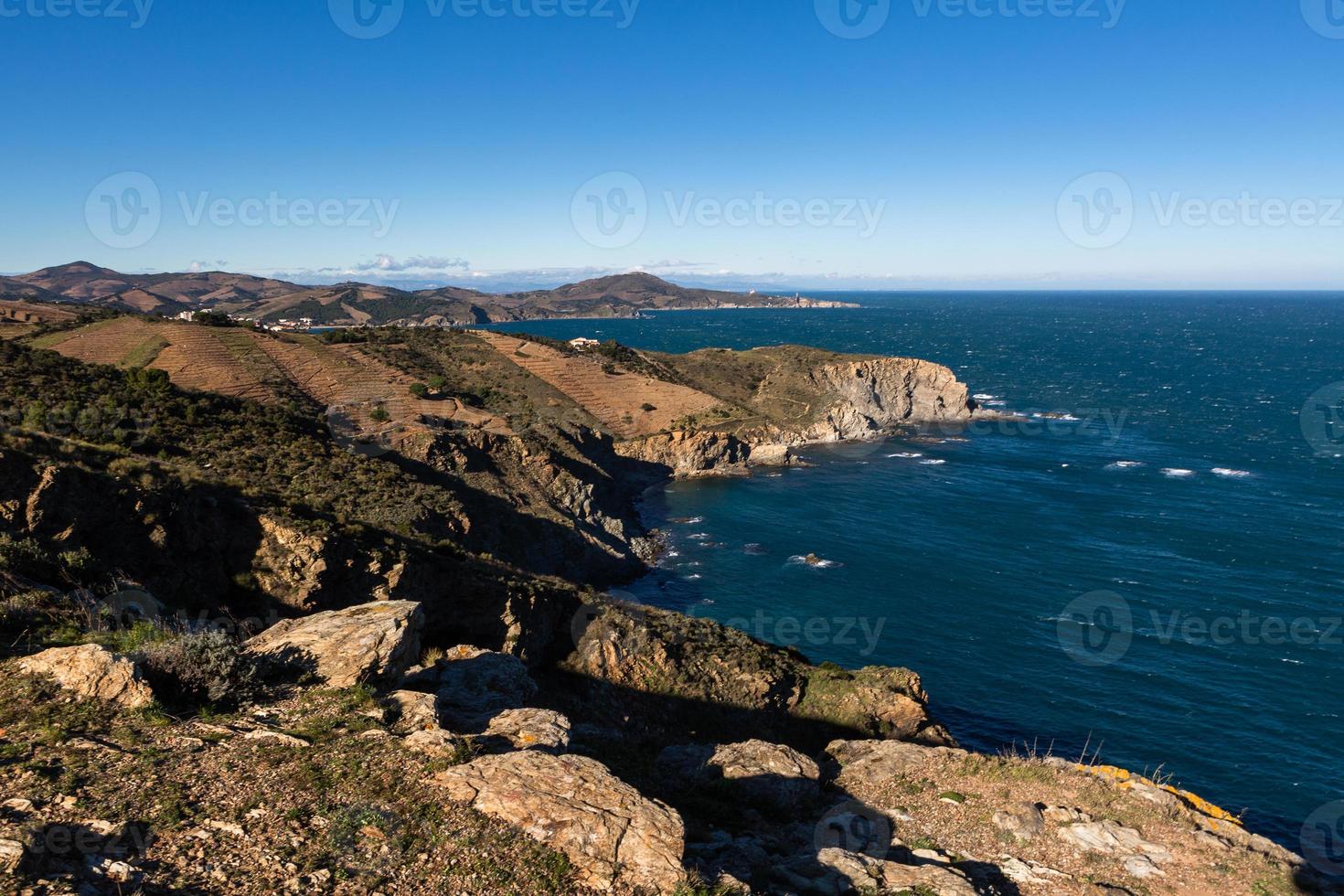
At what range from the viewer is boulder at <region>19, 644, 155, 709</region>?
1016 centimetres

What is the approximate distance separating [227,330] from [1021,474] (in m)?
87.1

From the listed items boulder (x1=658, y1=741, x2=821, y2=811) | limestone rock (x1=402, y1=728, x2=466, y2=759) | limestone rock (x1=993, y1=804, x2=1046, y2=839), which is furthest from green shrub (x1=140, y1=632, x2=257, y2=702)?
limestone rock (x1=993, y1=804, x2=1046, y2=839)

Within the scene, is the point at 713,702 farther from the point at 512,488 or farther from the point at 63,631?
the point at 512,488

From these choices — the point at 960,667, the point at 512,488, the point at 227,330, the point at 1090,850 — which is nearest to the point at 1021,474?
the point at 960,667

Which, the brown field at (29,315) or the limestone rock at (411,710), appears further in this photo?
the brown field at (29,315)

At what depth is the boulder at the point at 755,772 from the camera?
52.3ft

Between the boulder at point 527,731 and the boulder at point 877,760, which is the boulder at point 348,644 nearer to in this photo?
the boulder at point 527,731

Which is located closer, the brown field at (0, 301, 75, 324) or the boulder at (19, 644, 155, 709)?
the boulder at (19, 644, 155, 709)

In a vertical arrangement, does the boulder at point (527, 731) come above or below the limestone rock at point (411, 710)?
below

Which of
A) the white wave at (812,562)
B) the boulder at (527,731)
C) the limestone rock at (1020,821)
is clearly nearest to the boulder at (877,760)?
the limestone rock at (1020,821)

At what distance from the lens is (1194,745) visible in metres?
31.8

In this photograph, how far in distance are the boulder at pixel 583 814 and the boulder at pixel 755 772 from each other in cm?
671

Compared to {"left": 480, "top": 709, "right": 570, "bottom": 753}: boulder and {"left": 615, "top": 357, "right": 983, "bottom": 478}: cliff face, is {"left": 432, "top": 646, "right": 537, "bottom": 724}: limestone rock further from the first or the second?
{"left": 615, "top": 357, "right": 983, "bottom": 478}: cliff face

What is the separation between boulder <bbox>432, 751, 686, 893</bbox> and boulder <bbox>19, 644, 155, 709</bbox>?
488cm
